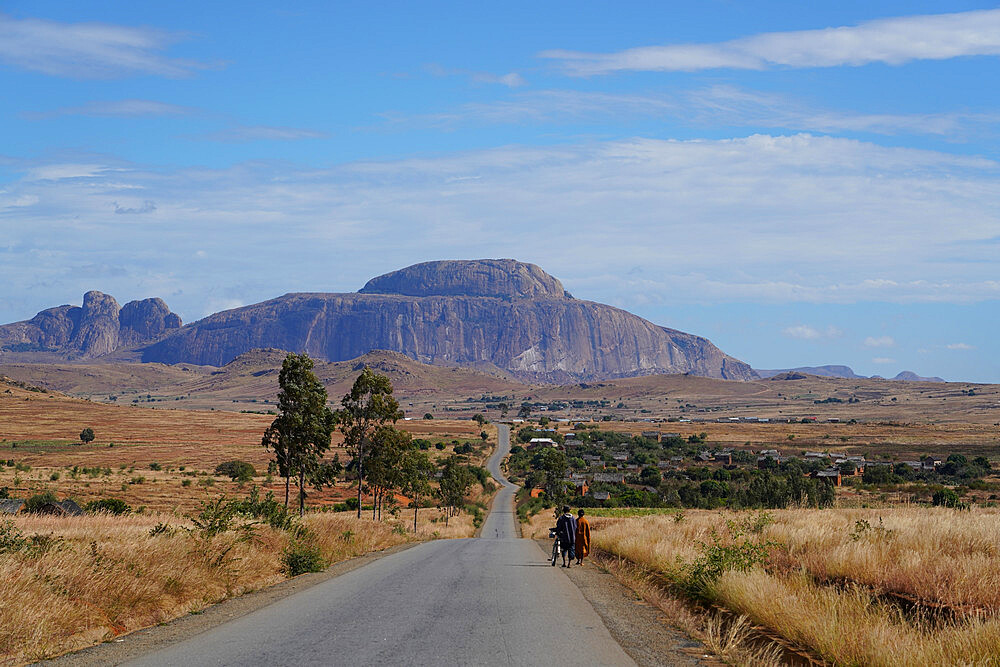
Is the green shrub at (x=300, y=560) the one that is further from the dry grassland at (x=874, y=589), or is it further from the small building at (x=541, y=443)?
the small building at (x=541, y=443)

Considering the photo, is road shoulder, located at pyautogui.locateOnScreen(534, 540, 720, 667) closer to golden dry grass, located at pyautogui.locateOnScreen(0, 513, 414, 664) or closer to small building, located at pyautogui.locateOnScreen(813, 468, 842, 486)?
golden dry grass, located at pyautogui.locateOnScreen(0, 513, 414, 664)

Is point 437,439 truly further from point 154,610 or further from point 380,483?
point 154,610

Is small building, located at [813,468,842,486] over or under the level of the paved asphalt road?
under

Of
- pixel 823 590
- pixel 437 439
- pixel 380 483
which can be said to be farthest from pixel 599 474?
pixel 823 590

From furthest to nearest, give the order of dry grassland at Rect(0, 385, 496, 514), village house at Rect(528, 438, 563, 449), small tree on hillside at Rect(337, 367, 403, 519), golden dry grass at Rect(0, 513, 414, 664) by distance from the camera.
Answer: village house at Rect(528, 438, 563, 449) → dry grassland at Rect(0, 385, 496, 514) → small tree on hillside at Rect(337, 367, 403, 519) → golden dry grass at Rect(0, 513, 414, 664)

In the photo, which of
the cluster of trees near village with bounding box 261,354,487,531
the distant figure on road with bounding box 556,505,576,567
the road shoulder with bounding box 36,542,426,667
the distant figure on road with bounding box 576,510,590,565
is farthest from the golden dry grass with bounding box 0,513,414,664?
the cluster of trees near village with bounding box 261,354,487,531

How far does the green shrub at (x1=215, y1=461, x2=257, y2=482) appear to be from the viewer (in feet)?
259

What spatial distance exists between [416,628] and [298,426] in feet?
89.8

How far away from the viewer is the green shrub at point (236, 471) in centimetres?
7885

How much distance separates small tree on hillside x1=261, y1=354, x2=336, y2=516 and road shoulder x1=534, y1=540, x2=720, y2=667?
839 inches

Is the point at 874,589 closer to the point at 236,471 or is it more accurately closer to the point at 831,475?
the point at 236,471

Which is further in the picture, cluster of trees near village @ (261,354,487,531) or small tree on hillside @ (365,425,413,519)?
small tree on hillside @ (365,425,413,519)

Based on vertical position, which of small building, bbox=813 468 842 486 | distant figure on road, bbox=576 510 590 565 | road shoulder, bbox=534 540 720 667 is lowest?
small building, bbox=813 468 842 486

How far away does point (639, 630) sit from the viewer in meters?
12.3
